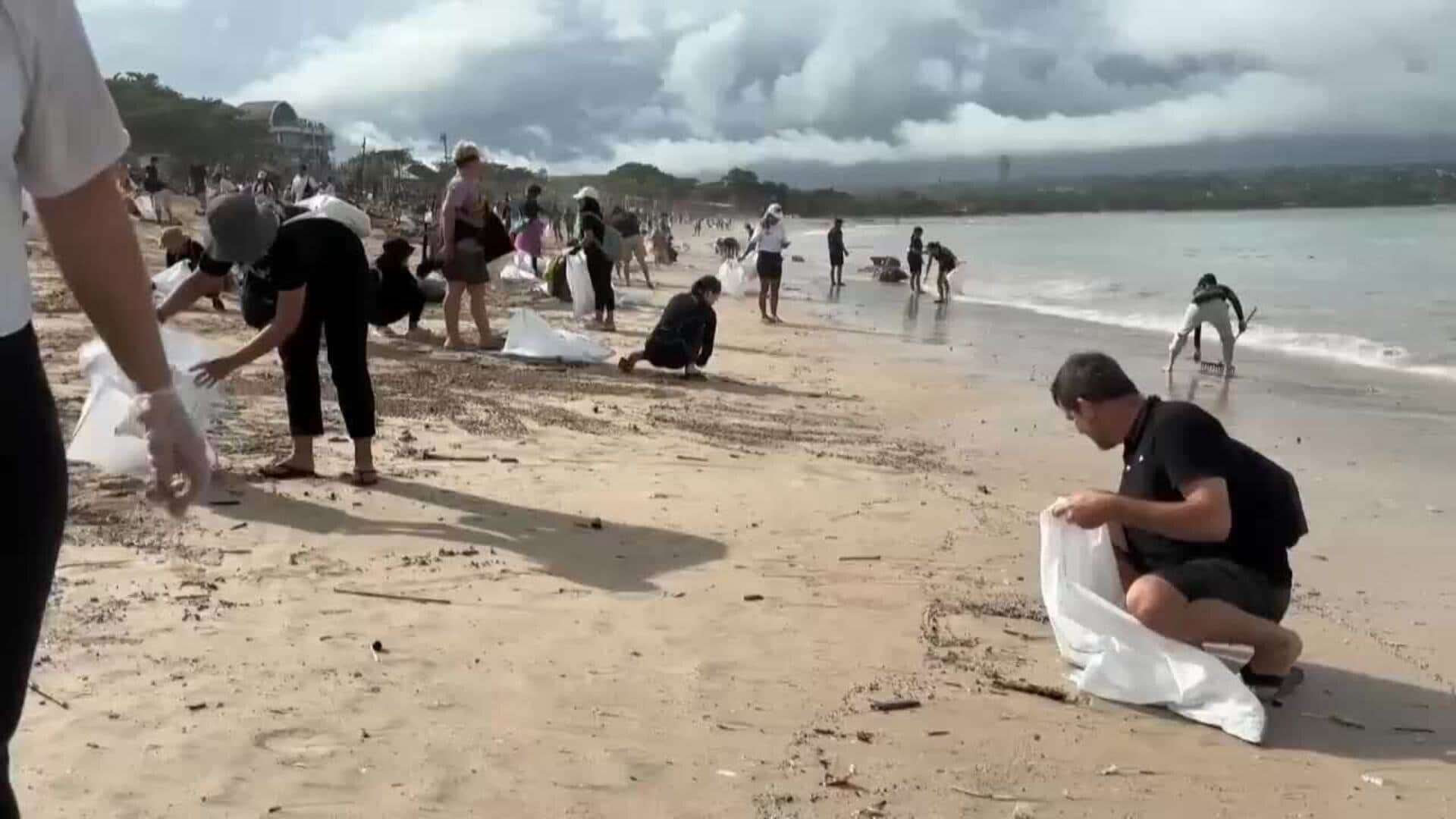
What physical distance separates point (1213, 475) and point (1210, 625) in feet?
1.49

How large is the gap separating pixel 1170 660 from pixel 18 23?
10.7 ft

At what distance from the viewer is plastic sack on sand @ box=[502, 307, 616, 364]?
10070 millimetres

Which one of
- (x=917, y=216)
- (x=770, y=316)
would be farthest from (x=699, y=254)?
(x=917, y=216)

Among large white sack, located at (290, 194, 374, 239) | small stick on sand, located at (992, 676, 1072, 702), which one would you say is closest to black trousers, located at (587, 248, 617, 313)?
large white sack, located at (290, 194, 374, 239)

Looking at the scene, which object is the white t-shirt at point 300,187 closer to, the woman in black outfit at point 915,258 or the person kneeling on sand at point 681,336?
the woman in black outfit at point 915,258

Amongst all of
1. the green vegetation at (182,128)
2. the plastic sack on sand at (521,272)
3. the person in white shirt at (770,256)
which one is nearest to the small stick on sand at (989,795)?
the person in white shirt at (770,256)

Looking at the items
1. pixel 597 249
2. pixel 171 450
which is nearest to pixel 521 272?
pixel 597 249

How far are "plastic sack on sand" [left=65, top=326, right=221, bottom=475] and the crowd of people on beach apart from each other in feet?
0.45

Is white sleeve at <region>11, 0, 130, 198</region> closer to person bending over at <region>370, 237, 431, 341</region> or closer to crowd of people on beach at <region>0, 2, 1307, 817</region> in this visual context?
crowd of people on beach at <region>0, 2, 1307, 817</region>

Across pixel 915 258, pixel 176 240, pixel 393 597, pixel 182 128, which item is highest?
pixel 182 128

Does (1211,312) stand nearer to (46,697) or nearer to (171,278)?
(171,278)

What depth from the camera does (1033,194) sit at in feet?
578

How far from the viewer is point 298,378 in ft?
18.3

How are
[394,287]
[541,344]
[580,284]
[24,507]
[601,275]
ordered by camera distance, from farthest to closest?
1. [580,284]
2. [601,275]
3. [541,344]
4. [394,287]
5. [24,507]
